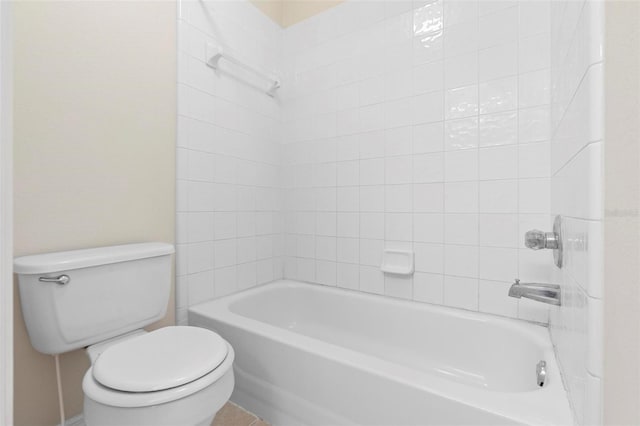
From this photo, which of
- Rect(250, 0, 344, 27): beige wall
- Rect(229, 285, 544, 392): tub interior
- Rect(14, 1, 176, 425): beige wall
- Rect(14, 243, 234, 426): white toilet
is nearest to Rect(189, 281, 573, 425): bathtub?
Rect(229, 285, 544, 392): tub interior

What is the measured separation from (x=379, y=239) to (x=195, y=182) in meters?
1.05

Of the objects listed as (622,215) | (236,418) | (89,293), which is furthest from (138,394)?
(622,215)

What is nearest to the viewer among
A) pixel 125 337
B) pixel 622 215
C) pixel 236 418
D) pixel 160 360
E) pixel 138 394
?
pixel 622 215

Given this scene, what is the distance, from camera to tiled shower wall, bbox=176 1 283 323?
1590mm

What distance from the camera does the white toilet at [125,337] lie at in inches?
32.7

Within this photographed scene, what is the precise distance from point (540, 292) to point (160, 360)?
4.22 feet

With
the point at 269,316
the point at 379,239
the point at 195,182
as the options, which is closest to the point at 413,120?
the point at 379,239

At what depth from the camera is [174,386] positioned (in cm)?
84

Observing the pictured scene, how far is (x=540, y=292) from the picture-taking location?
1104mm

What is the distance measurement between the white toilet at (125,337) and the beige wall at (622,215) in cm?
92

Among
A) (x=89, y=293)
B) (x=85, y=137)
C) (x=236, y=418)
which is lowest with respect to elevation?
(x=236, y=418)

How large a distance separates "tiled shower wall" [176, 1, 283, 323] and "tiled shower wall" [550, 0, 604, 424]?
1.53 m

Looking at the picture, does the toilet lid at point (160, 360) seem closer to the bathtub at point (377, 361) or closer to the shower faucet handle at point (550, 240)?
the bathtub at point (377, 361)

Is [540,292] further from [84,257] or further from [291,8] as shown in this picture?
[291,8]
